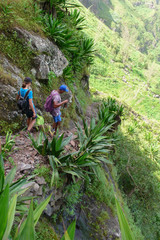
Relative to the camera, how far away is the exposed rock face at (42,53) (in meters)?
5.01

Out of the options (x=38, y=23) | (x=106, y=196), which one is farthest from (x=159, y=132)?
(x=38, y=23)

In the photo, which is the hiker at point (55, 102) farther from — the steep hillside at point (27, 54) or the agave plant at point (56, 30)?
the agave plant at point (56, 30)

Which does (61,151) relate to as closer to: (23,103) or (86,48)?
(23,103)

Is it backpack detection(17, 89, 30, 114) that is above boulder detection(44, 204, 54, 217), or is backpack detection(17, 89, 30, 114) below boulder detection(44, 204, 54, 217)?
above

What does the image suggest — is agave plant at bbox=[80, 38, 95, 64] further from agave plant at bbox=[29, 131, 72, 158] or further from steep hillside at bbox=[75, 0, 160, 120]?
steep hillside at bbox=[75, 0, 160, 120]

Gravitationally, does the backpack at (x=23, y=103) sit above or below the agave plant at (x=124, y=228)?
below

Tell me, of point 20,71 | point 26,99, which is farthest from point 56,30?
point 26,99

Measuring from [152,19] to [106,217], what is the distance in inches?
7257

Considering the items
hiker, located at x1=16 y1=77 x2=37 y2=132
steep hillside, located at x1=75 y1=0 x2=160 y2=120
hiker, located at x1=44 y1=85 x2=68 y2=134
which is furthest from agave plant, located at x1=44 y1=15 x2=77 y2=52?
steep hillside, located at x1=75 y1=0 x2=160 y2=120

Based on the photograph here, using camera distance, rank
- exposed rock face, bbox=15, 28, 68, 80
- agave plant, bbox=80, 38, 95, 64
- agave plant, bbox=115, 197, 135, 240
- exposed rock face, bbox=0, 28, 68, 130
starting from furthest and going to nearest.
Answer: agave plant, bbox=80, 38, 95, 64 < exposed rock face, bbox=15, 28, 68, 80 < exposed rock face, bbox=0, 28, 68, 130 < agave plant, bbox=115, 197, 135, 240

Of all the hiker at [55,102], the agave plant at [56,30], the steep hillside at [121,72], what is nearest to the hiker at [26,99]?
the hiker at [55,102]

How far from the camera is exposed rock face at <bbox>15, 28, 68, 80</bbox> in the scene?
5.01 meters

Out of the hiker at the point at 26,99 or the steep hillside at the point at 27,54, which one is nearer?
the hiker at the point at 26,99

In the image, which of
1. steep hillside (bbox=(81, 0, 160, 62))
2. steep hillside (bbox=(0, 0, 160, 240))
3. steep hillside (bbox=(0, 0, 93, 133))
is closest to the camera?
steep hillside (bbox=(0, 0, 160, 240))
